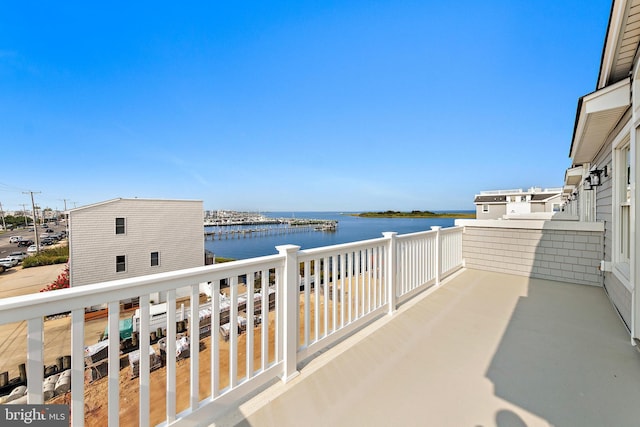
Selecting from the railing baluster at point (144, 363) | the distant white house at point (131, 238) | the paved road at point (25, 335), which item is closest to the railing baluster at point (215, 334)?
the railing baluster at point (144, 363)

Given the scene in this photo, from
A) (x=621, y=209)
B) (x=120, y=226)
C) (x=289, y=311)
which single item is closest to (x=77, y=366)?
(x=289, y=311)

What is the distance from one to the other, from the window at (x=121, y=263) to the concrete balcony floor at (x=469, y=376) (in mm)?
14835

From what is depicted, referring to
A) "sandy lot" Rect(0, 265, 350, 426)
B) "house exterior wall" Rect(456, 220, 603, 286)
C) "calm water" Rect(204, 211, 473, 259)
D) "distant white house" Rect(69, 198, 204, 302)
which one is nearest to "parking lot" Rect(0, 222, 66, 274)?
"calm water" Rect(204, 211, 473, 259)

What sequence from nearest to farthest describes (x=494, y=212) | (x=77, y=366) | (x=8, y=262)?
(x=77, y=366) → (x=8, y=262) → (x=494, y=212)

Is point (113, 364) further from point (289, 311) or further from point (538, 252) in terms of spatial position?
point (538, 252)

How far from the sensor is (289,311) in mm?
1891

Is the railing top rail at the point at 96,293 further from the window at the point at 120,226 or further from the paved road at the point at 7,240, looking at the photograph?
the paved road at the point at 7,240

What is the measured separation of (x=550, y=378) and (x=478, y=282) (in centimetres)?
274

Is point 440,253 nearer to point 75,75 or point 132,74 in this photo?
point 132,74

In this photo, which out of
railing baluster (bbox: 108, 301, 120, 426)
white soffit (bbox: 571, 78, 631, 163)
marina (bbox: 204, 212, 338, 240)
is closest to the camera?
railing baluster (bbox: 108, 301, 120, 426)

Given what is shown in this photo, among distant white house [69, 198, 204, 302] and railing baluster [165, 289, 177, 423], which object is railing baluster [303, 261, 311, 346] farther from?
distant white house [69, 198, 204, 302]

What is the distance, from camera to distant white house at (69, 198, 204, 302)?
11.8 m

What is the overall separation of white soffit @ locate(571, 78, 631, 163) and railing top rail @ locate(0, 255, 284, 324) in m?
3.81

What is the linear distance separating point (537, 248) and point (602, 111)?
3.07 meters
